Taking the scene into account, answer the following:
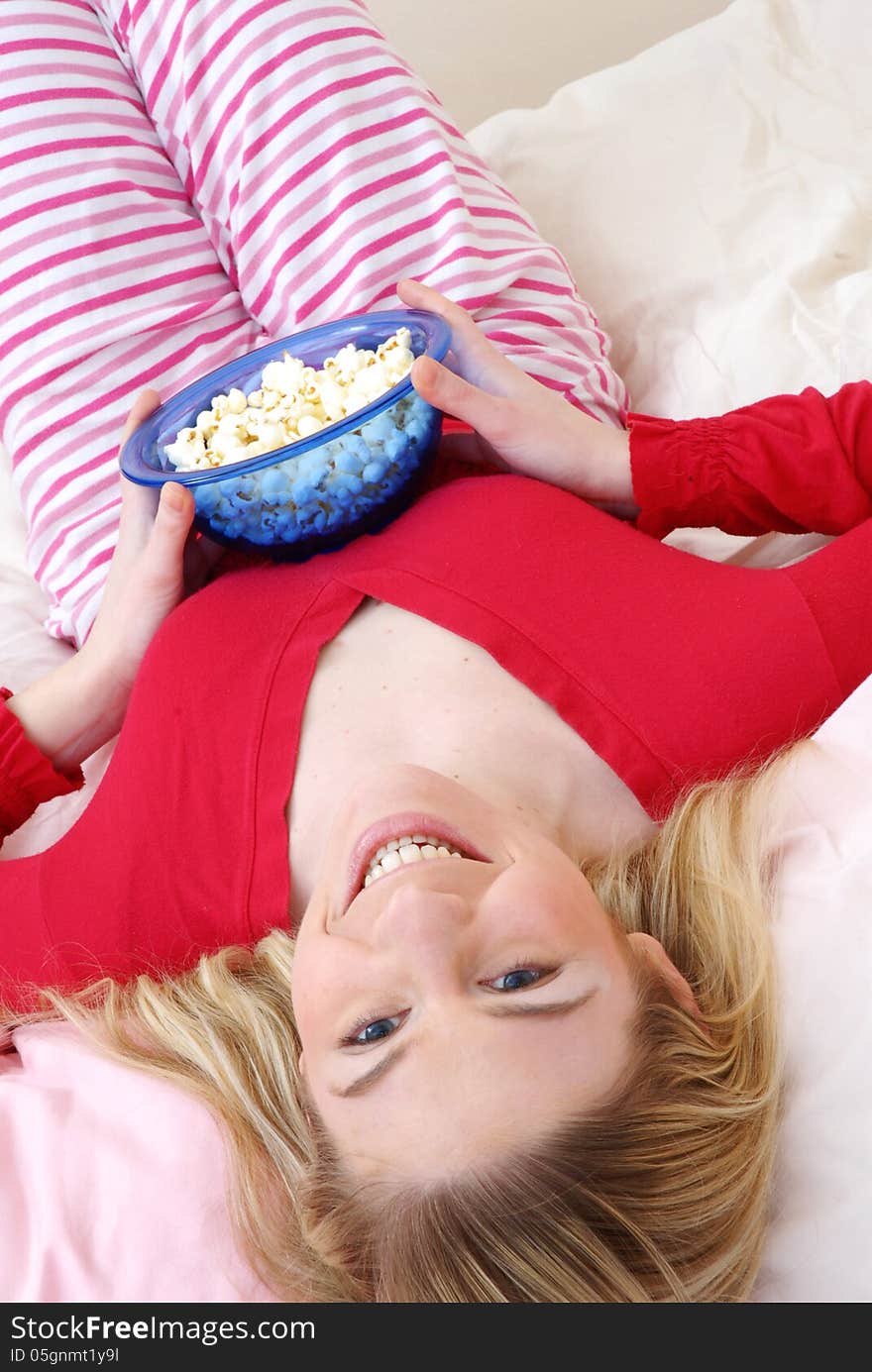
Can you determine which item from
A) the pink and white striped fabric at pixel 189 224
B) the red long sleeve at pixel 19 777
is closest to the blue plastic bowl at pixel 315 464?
the pink and white striped fabric at pixel 189 224

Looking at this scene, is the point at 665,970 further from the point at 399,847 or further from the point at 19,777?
the point at 19,777

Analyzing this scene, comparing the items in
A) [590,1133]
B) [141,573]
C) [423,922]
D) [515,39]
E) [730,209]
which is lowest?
[590,1133]

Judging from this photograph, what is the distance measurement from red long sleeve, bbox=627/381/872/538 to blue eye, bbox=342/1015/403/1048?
554 mm

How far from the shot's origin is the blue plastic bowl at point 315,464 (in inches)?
39.5

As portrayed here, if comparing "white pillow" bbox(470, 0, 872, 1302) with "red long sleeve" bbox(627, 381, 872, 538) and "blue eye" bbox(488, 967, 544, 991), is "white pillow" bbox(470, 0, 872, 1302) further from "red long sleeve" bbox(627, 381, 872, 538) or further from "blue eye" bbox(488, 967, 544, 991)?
"blue eye" bbox(488, 967, 544, 991)

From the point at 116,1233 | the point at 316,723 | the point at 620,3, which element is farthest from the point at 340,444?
the point at 620,3

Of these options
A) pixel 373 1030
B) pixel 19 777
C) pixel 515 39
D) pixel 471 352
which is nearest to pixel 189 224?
pixel 471 352

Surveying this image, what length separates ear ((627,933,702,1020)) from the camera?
0.92 metres

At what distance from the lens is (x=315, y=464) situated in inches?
39.7

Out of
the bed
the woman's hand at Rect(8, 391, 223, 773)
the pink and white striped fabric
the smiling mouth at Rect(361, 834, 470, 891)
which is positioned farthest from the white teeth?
the pink and white striped fabric

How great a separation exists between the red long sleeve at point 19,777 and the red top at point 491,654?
0.27 ft

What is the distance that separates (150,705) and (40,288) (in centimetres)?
45

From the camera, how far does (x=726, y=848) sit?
3.20 feet

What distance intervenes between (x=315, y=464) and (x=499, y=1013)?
1.46 ft
